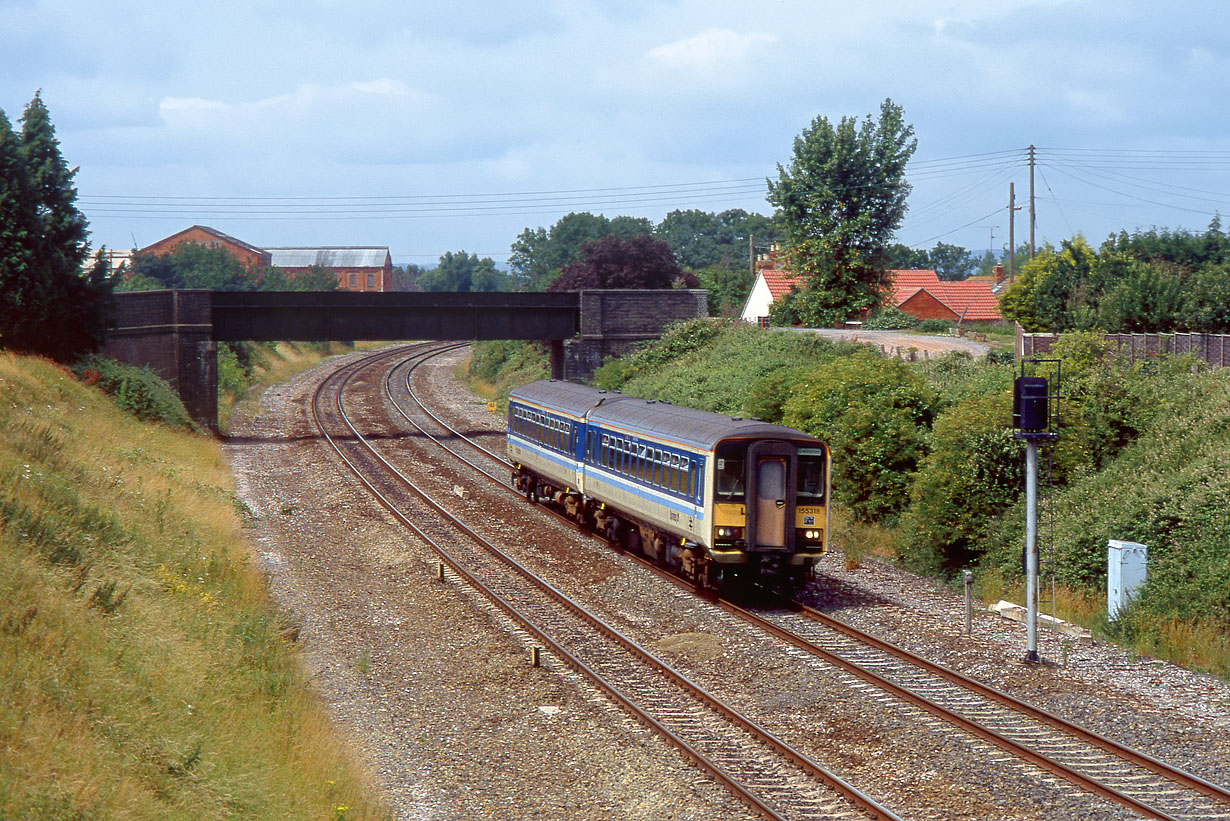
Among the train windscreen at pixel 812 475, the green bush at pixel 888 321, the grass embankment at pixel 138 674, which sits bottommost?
the grass embankment at pixel 138 674

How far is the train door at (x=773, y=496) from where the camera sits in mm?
18984

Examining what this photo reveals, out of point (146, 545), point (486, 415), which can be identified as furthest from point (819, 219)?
point (146, 545)

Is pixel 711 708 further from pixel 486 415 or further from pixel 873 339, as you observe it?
pixel 486 415

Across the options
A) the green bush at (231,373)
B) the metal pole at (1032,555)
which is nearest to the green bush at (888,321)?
the green bush at (231,373)

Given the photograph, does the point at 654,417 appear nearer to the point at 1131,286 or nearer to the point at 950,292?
the point at 1131,286

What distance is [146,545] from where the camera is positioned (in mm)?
18094

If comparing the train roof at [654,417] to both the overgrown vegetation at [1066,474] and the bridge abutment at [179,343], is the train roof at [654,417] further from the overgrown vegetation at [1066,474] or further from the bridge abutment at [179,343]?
the bridge abutment at [179,343]

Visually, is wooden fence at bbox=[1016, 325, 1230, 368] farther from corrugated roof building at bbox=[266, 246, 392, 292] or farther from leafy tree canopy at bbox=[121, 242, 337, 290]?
corrugated roof building at bbox=[266, 246, 392, 292]

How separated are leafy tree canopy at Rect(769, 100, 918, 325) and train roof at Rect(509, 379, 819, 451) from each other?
25852 mm

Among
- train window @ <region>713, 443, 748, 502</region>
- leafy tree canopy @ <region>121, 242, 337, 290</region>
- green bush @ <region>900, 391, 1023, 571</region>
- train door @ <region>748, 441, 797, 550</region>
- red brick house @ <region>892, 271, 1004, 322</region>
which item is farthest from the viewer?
leafy tree canopy @ <region>121, 242, 337, 290</region>

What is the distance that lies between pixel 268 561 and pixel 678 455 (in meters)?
8.86

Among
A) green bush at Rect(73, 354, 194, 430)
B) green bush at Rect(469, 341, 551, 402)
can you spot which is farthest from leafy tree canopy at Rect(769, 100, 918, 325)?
green bush at Rect(73, 354, 194, 430)

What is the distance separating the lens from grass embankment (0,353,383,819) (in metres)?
9.18

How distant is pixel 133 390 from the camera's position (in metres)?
39.2
